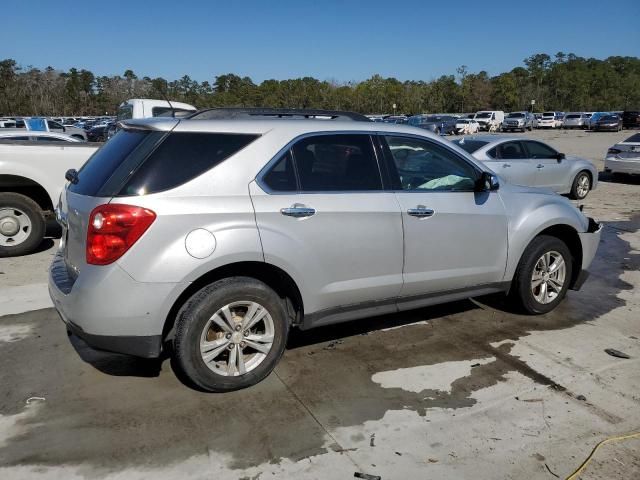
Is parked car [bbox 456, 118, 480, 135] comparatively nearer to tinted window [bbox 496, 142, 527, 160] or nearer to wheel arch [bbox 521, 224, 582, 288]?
tinted window [bbox 496, 142, 527, 160]

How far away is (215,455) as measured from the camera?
9.47ft

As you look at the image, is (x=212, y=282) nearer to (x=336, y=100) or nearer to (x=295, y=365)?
(x=295, y=365)

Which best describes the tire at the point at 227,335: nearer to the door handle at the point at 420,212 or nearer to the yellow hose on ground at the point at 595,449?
the door handle at the point at 420,212

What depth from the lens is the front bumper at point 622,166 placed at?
14.9 metres

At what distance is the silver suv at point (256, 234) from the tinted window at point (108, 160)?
0.05ft

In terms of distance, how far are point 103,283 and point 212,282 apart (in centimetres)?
65

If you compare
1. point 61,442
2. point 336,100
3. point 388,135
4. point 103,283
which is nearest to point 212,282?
point 103,283

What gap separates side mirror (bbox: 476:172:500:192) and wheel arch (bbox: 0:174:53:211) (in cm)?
571

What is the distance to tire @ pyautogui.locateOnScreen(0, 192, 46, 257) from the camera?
7027 millimetres

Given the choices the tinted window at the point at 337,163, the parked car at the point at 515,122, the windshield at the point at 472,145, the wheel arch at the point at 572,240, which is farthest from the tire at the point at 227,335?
the parked car at the point at 515,122

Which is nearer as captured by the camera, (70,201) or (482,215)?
(70,201)

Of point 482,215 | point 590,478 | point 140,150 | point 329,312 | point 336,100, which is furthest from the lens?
point 336,100

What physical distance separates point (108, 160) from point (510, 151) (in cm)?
926

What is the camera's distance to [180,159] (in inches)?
131
